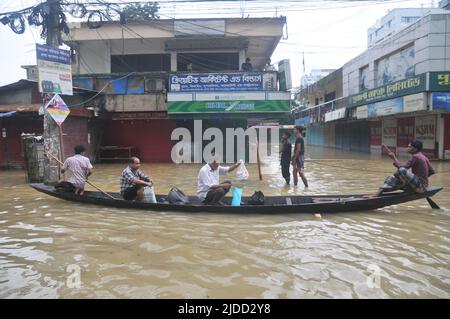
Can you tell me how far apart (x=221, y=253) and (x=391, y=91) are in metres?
19.5

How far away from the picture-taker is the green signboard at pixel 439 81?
18.7 m

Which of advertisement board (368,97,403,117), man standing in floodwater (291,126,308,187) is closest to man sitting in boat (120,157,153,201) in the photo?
man standing in floodwater (291,126,308,187)

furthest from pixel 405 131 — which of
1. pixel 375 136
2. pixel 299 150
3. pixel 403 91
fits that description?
pixel 299 150

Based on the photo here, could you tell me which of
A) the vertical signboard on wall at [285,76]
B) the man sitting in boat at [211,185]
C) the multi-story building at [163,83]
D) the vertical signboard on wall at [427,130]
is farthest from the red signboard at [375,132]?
the man sitting in boat at [211,185]

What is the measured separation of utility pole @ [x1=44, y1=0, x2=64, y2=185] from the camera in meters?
12.3

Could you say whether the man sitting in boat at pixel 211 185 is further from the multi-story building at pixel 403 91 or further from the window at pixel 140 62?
the window at pixel 140 62

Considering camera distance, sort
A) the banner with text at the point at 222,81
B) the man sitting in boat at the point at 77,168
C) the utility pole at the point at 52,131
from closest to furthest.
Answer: the man sitting in boat at the point at 77,168
the utility pole at the point at 52,131
the banner with text at the point at 222,81

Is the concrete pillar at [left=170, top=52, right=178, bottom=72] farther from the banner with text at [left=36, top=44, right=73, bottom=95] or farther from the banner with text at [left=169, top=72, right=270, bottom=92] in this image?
the banner with text at [left=36, top=44, right=73, bottom=95]

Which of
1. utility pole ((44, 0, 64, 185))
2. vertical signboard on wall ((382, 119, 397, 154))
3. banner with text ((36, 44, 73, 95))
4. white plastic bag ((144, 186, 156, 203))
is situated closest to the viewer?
white plastic bag ((144, 186, 156, 203))

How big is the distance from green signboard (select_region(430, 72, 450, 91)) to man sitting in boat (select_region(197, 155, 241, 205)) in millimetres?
14502

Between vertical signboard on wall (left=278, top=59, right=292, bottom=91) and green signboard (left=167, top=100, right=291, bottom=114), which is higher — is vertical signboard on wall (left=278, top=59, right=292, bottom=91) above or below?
above

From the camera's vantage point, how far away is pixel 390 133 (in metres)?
26.5

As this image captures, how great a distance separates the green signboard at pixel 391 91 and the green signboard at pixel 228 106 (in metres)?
6.33
